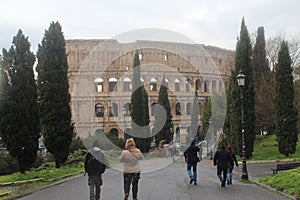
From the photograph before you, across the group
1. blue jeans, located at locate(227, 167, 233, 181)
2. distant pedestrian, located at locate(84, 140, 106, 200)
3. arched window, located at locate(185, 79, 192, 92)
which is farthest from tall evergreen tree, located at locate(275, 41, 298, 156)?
arched window, located at locate(185, 79, 192, 92)

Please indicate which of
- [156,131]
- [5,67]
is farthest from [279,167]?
[156,131]

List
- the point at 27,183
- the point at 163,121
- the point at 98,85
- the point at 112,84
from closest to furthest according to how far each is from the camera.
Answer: the point at 27,183 → the point at 163,121 → the point at 98,85 → the point at 112,84

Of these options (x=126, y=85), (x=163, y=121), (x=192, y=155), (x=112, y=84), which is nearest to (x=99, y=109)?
(x=112, y=84)

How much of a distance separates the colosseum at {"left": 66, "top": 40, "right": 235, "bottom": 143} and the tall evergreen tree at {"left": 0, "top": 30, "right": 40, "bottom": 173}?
3700 cm

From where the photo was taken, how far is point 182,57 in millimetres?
61000

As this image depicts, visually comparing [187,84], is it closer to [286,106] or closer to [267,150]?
[267,150]

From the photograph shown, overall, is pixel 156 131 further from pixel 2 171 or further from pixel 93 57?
pixel 2 171

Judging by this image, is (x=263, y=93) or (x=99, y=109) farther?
(x=99, y=109)

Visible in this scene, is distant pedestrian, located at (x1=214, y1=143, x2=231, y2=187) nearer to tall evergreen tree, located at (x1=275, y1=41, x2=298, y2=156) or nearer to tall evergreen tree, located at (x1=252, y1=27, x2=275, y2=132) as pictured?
tall evergreen tree, located at (x1=275, y1=41, x2=298, y2=156)

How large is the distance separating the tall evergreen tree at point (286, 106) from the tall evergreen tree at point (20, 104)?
59.2ft

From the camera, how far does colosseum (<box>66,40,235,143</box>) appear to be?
5831cm

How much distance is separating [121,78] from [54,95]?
3654 cm

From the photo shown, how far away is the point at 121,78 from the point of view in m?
59.6

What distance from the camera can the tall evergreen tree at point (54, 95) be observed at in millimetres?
23047
